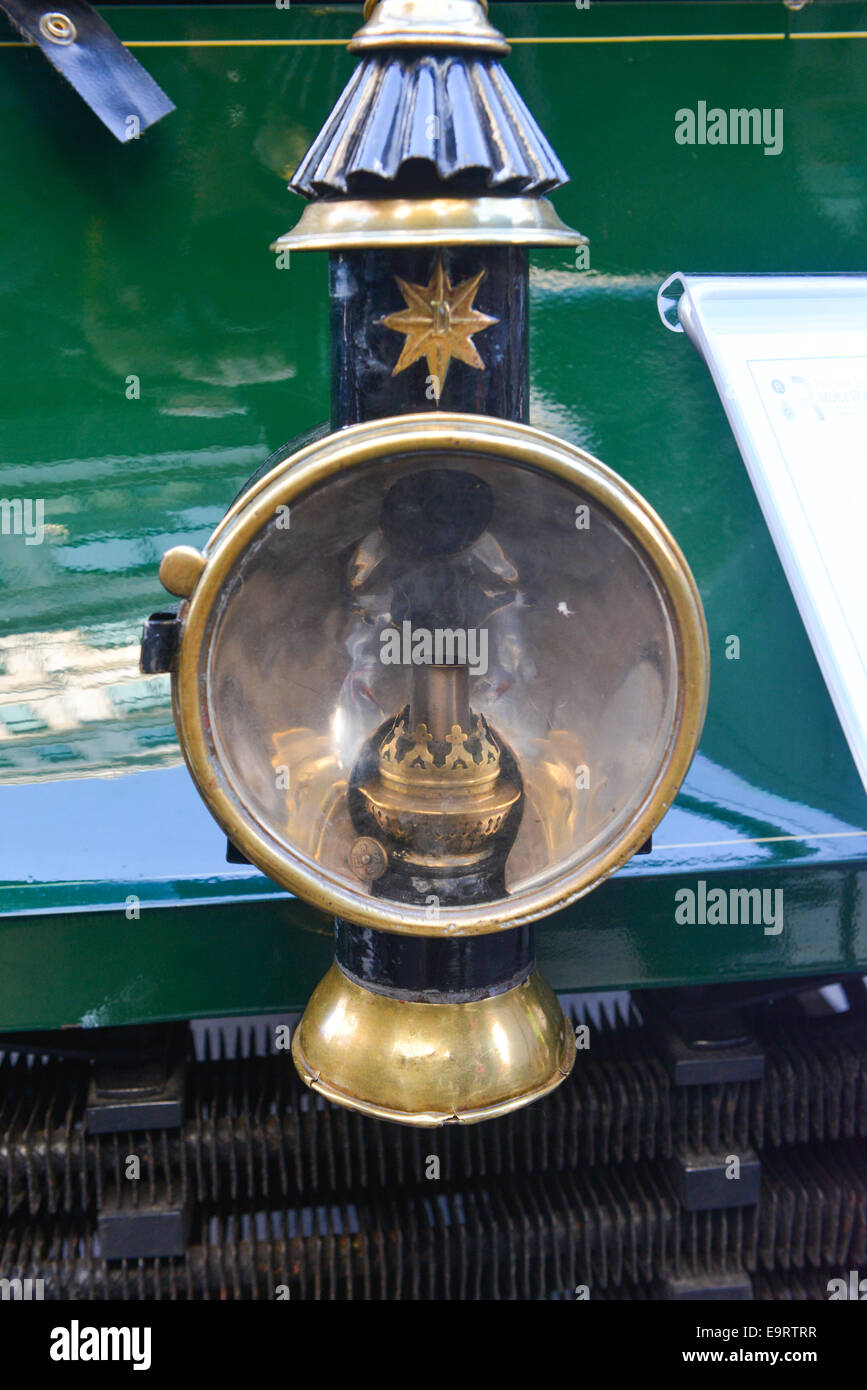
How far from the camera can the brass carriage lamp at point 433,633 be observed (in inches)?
33.9

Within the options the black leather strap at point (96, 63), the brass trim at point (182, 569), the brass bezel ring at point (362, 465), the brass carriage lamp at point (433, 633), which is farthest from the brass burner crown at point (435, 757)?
the black leather strap at point (96, 63)

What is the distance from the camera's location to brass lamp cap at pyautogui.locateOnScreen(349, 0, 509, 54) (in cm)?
89

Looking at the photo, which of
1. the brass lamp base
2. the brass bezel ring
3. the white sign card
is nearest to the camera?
the brass bezel ring

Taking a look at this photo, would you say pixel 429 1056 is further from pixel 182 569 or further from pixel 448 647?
pixel 182 569

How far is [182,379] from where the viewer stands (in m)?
1.27

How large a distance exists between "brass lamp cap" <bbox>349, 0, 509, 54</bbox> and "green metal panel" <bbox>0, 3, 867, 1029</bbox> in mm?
363

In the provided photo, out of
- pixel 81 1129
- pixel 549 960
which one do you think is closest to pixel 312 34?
pixel 549 960

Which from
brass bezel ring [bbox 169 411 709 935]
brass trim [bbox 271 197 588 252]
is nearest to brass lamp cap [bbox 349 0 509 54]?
brass trim [bbox 271 197 588 252]

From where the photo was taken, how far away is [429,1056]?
98 centimetres

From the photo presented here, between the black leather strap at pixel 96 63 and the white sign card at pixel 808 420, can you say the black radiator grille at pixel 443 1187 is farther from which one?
the black leather strap at pixel 96 63

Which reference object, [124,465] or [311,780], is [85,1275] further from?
[124,465]

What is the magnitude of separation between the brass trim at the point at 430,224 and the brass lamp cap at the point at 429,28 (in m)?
0.12

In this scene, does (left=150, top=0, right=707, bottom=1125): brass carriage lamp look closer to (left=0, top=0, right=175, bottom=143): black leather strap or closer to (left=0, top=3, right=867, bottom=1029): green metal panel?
(left=0, top=3, right=867, bottom=1029): green metal panel

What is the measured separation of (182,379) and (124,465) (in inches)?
4.0
